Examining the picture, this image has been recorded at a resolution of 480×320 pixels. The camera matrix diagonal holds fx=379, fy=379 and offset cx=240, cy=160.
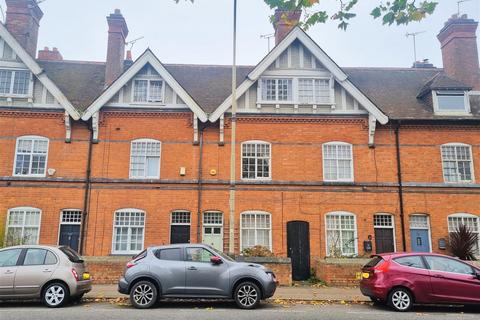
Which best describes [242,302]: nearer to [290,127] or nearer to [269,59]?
[290,127]

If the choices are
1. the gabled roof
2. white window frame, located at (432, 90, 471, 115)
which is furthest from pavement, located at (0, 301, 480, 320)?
the gabled roof

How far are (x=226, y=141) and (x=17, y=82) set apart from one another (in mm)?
10206

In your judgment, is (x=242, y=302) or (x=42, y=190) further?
(x=42, y=190)

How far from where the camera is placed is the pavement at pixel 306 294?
1162 cm

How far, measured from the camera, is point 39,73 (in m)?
17.2

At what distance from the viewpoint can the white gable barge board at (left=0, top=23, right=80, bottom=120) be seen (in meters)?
17.2

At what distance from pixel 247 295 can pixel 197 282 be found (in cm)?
135

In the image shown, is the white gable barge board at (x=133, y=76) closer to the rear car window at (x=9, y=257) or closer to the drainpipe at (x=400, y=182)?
the rear car window at (x=9, y=257)

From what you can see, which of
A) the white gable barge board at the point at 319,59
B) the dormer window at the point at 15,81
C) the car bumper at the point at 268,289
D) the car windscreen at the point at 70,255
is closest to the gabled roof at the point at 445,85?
the white gable barge board at the point at 319,59

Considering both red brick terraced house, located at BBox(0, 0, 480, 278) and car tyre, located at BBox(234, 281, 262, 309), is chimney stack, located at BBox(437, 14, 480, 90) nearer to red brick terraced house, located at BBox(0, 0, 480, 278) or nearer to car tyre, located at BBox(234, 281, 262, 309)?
red brick terraced house, located at BBox(0, 0, 480, 278)

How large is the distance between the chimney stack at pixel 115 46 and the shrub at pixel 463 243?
59.3 ft

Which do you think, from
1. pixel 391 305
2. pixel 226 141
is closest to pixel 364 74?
pixel 226 141

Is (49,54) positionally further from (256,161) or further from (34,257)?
(34,257)

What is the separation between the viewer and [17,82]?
1783 centimetres
